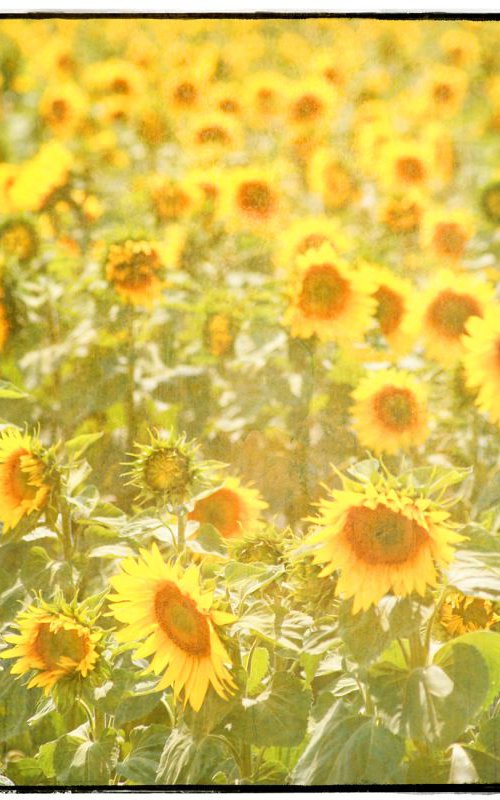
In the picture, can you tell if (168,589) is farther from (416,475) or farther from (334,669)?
(416,475)

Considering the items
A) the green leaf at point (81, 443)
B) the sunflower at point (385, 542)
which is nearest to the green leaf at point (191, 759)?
the sunflower at point (385, 542)

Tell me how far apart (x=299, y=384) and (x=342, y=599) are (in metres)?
0.27

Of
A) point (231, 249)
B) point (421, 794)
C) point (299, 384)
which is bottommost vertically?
point (421, 794)

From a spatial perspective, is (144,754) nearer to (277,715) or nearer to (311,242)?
(277,715)

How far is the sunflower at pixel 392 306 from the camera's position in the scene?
1.11 meters

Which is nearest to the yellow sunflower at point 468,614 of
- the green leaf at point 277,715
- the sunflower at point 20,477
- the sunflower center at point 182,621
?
the green leaf at point 277,715

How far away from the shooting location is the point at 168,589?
1.11 metres

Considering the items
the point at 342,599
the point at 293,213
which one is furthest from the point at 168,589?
the point at 293,213

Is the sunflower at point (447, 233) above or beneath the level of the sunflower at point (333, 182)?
beneath

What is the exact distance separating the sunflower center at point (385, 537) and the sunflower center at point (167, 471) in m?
0.22

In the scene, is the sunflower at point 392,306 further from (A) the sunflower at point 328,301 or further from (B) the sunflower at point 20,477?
(B) the sunflower at point 20,477

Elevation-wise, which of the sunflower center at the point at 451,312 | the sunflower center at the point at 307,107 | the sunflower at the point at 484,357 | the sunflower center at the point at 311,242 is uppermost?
the sunflower center at the point at 307,107

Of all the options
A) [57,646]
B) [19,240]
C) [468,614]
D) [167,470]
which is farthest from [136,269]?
[468,614]

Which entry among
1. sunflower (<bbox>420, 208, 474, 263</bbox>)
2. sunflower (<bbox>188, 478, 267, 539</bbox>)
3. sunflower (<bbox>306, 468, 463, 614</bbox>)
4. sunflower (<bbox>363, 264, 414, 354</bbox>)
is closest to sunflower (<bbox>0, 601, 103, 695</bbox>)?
sunflower (<bbox>188, 478, 267, 539</bbox>)
